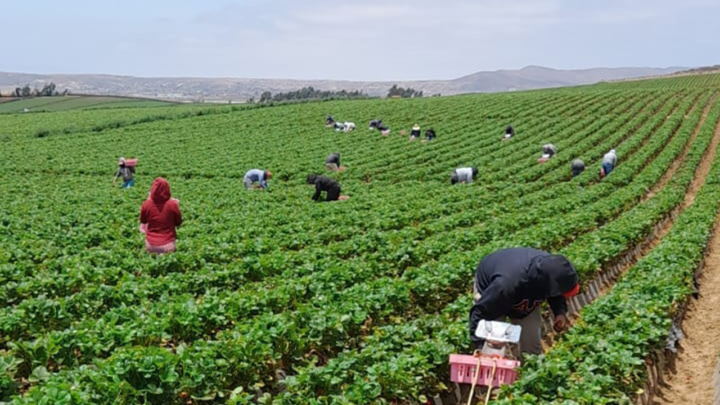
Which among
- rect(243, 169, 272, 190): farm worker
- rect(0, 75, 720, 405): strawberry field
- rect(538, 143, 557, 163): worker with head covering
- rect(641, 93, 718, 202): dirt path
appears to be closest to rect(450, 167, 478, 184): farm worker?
rect(0, 75, 720, 405): strawberry field

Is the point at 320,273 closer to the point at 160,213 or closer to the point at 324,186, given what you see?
the point at 160,213

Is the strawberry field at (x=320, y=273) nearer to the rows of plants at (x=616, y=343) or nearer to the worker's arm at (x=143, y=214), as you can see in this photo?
the rows of plants at (x=616, y=343)

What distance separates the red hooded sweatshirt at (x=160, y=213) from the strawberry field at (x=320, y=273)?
0.48 meters

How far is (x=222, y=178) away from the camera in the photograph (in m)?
28.3

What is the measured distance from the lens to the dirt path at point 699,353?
7.76 meters

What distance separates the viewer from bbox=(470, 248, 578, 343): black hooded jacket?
6.09m

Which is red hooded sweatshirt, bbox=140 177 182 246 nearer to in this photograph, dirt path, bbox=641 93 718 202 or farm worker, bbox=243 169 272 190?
farm worker, bbox=243 169 272 190

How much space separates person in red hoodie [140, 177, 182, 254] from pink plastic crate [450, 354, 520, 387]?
20.8ft

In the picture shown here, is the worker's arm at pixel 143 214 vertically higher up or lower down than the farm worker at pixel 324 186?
higher up

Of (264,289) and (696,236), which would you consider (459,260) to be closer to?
(264,289)

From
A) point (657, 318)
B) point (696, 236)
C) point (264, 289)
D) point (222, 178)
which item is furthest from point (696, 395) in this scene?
point (222, 178)

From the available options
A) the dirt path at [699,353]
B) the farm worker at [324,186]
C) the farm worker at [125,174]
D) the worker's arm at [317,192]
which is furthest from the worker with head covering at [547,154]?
the farm worker at [125,174]

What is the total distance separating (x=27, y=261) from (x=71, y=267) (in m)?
1.25

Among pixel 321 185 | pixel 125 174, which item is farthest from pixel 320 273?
pixel 125 174
